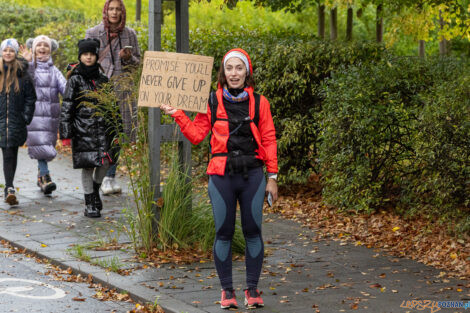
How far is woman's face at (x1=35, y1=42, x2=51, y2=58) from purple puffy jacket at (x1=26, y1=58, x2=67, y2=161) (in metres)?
0.13

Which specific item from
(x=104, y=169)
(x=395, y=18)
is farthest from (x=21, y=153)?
(x=395, y=18)

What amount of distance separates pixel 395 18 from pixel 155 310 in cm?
1440

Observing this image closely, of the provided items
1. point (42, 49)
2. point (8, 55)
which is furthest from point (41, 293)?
point (42, 49)

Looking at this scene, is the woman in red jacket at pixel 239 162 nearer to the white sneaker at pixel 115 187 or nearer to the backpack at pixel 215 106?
the backpack at pixel 215 106

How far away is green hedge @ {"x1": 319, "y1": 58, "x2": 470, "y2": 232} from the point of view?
825 centimetres

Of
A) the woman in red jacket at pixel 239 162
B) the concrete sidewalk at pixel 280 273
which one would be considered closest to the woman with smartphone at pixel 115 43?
the concrete sidewalk at pixel 280 273

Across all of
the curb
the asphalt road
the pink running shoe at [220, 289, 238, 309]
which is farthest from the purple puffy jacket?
the pink running shoe at [220, 289, 238, 309]

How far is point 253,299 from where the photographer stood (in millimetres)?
6098

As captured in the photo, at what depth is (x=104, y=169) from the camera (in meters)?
9.91

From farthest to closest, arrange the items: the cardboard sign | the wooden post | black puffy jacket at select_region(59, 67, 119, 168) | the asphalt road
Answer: black puffy jacket at select_region(59, 67, 119, 168), the wooden post, the cardboard sign, the asphalt road

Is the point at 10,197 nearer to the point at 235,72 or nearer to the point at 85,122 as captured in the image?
the point at 85,122

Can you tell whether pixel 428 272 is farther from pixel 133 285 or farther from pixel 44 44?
pixel 44 44

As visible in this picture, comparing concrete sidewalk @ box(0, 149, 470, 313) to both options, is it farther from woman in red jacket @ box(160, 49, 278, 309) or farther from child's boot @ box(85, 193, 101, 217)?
woman in red jacket @ box(160, 49, 278, 309)

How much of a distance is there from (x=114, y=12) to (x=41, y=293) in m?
5.11
